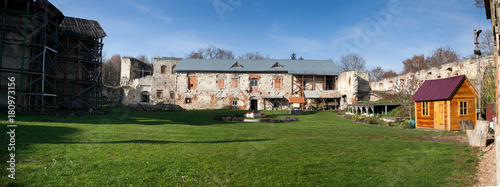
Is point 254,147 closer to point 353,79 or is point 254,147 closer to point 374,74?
point 353,79

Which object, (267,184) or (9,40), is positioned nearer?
(267,184)

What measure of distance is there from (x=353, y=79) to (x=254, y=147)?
103 feet

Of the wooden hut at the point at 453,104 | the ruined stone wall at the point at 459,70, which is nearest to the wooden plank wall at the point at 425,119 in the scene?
the wooden hut at the point at 453,104

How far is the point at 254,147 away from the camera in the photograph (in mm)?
10352

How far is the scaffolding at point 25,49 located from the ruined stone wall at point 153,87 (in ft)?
75.3

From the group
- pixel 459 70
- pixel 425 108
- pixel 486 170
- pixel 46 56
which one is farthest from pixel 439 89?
pixel 46 56

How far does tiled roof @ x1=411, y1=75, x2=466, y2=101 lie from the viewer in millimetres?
17000

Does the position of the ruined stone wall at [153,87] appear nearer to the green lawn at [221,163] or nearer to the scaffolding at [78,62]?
the scaffolding at [78,62]

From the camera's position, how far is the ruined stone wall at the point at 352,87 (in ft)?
126

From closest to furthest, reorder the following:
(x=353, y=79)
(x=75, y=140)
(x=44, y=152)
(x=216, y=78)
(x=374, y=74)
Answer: (x=44, y=152), (x=75, y=140), (x=353, y=79), (x=216, y=78), (x=374, y=74)

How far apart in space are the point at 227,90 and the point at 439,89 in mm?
29807

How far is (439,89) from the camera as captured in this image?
1816 centimetres

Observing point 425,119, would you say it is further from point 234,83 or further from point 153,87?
point 153,87

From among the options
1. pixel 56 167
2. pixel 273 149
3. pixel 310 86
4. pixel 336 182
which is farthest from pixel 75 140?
pixel 310 86
